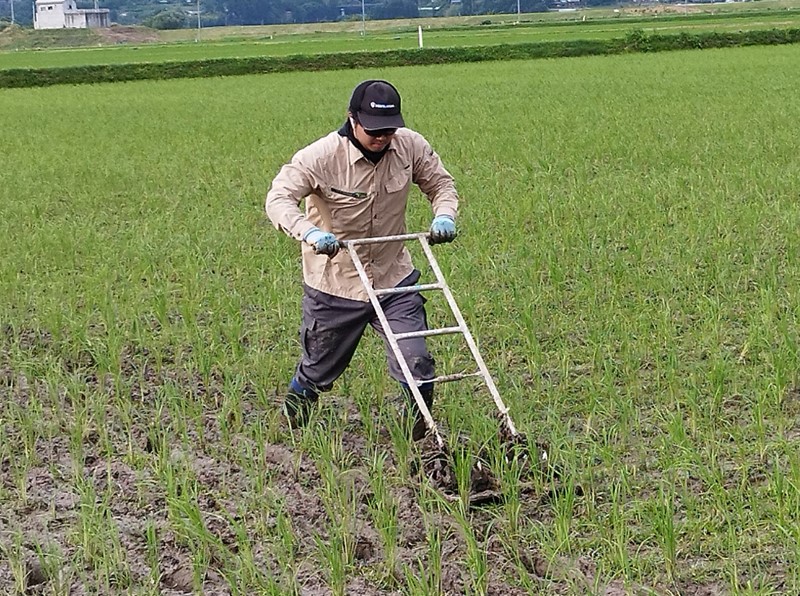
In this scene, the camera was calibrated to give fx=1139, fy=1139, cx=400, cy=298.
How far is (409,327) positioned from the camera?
3.77 metres

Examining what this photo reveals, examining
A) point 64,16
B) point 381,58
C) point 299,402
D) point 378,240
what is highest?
point 64,16

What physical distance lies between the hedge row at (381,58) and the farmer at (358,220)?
25.6 metres

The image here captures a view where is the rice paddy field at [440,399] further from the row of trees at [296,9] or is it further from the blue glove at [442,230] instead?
the row of trees at [296,9]

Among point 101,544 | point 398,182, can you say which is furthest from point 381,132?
point 101,544

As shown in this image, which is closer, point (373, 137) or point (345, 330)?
point (373, 137)

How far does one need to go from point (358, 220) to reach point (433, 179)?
32 cm

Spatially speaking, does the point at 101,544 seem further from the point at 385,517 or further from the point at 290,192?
the point at 290,192

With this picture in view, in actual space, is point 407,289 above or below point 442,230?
below

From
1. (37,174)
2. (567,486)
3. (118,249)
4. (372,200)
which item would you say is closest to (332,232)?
(372,200)

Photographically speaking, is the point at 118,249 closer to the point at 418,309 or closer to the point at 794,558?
the point at 418,309

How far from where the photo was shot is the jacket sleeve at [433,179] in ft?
12.6

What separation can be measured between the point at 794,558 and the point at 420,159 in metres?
1.75

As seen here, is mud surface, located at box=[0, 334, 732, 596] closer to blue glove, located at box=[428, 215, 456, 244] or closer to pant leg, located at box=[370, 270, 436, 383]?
pant leg, located at box=[370, 270, 436, 383]

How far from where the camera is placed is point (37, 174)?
11.7 metres
